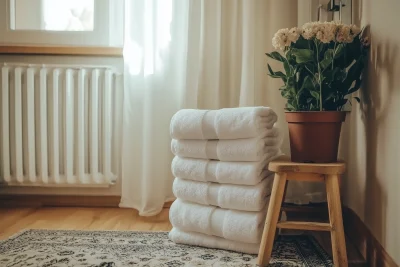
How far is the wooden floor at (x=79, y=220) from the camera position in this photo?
5.97 ft

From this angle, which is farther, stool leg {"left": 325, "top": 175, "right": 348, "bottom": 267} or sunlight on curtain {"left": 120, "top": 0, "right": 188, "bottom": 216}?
sunlight on curtain {"left": 120, "top": 0, "right": 188, "bottom": 216}

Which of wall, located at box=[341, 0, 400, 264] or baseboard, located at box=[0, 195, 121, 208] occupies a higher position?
wall, located at box=[341, 0, 400, 264]

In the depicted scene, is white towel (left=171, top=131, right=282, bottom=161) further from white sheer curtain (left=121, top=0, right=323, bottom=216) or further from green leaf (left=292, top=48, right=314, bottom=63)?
white sheer curtain (left=121, top=0, right=323, bottom=216)

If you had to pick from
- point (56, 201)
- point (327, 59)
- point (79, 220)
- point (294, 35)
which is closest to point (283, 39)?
point (294, 35)

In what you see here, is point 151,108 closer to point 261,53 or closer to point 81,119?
point 81,119

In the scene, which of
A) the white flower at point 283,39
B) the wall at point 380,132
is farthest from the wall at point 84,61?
the wall at point 380,132

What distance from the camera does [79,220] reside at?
1.95m

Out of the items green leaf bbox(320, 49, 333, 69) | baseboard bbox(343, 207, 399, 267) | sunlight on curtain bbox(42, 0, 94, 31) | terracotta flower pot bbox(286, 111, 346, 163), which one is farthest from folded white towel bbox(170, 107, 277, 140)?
sunlight on curtain bbox(42, 0, 94, 31)

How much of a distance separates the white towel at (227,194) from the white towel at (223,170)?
2cm

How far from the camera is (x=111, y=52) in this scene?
2188 millimetres

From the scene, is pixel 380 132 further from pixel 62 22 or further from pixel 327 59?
pixel 62 22

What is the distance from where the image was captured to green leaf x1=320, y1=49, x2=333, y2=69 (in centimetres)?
133

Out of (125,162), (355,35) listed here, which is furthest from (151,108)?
(355,35)

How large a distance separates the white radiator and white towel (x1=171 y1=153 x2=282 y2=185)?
71 centimetres
